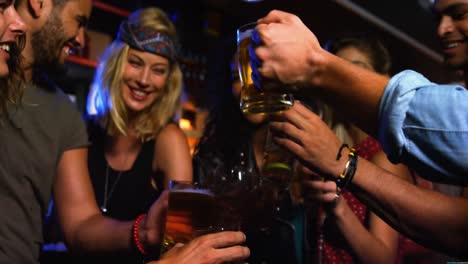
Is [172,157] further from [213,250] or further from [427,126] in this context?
[427,126]

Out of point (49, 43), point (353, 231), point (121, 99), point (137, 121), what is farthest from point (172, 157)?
point (353, 231)

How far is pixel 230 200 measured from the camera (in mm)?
1091

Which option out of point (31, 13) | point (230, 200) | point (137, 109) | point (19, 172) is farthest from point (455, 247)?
point (137, 109)

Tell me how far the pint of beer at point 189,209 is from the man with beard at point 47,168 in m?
0.28

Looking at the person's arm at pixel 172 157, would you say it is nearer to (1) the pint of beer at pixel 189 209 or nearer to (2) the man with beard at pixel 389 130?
(1) the pint of beer at pixel 189 209

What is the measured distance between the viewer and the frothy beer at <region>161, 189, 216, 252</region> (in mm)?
1049

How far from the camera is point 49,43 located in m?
1.77

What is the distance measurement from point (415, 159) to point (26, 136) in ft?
4.40

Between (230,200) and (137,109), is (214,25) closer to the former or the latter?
(137,109)

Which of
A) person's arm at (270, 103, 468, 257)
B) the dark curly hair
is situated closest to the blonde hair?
the dark curly hair

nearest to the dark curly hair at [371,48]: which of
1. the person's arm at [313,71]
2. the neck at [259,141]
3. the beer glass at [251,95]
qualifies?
the neck at [259,141]

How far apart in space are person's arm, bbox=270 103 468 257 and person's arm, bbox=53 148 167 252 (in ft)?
2.75

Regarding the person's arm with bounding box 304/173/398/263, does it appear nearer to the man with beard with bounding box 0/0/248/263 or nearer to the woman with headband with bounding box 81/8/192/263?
the man with beard with bounding box 0/0/248/263

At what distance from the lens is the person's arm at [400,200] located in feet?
2.67
